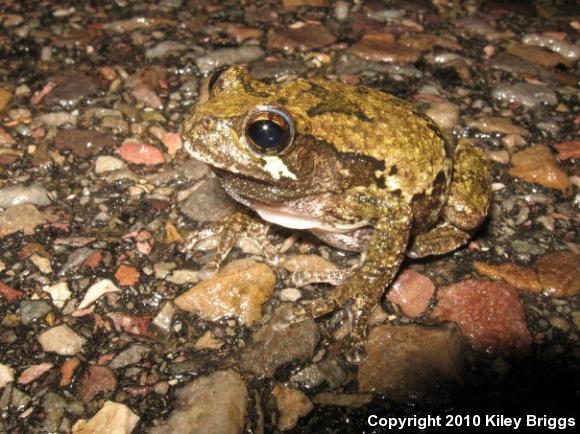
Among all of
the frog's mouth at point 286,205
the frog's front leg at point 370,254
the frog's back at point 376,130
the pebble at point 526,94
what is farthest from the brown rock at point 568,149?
the frog's mouth at point 286,205

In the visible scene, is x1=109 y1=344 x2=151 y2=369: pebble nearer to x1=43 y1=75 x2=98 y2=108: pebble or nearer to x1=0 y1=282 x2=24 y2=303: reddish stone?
x1=0 y1=282 x2=24 y2=303: reddish stone

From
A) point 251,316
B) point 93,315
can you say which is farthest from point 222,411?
point 93,315

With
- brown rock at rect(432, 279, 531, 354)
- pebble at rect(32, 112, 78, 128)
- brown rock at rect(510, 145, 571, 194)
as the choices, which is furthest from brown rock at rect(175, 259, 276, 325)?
brown rock at rect(510, 145, 571, 194)

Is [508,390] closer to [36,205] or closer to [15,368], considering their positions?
[15,368]

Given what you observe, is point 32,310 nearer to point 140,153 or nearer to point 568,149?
point 140,153

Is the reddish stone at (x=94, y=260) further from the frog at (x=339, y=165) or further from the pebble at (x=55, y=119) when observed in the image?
the pebble at (x=55, y=119)

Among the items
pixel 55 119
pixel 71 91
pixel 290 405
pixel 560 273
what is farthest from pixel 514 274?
pixel 71 91
